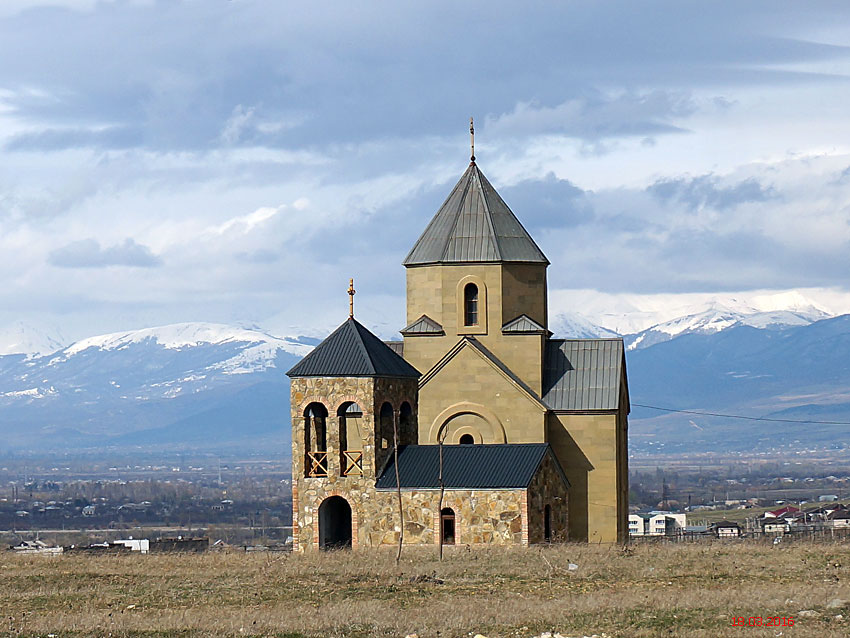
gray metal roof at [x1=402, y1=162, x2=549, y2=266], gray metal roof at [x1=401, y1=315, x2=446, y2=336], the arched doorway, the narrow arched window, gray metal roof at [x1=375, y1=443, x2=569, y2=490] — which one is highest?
gray metal roof at [x1=402, y1=162, x2=549, y2=266]

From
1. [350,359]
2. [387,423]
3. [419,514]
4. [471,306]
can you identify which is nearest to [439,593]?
[419,514]

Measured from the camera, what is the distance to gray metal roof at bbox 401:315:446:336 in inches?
1921

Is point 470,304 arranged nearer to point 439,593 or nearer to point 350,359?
point 350,359

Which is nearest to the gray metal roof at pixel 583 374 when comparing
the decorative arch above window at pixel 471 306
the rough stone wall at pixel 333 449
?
the decorative arch above window at pixel 471 306

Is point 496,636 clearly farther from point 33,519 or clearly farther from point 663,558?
point 33,519

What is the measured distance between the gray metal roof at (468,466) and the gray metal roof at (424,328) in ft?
18.6

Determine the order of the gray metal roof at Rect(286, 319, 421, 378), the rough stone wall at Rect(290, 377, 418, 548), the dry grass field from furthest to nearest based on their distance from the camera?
the gray metal roof at Rect(286, 319, 421, 378) → the rough stone wall at Rect(290, 377, 418, 548) → the dry grass field

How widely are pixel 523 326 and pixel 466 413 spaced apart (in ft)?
11.3

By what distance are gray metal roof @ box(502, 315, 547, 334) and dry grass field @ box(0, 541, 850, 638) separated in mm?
10598

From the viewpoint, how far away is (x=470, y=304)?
4897 cm

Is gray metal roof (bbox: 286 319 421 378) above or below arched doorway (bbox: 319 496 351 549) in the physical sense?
above

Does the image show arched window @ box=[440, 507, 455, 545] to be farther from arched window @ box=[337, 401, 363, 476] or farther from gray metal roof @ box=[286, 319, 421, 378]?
gray metal roof @ box=[286, 319, 421, 378]

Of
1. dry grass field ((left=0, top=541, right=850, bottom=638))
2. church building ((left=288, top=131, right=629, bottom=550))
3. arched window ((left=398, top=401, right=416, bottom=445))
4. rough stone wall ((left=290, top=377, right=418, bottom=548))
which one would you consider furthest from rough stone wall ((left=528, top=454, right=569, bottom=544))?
rough stone wall ((left=290, top=377, right=418, bottom=548))
